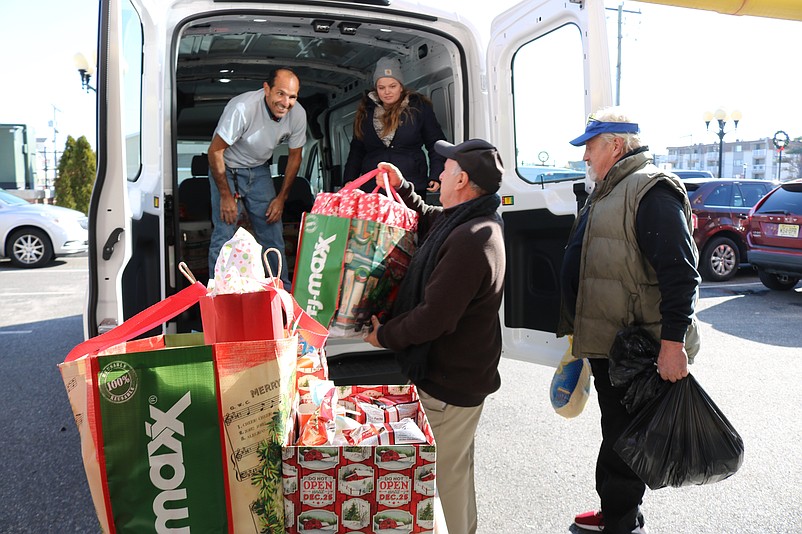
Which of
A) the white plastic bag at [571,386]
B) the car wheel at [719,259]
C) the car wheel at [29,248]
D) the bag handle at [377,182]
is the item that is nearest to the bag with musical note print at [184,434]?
the bag handle at [377,182]

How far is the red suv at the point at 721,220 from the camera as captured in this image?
10.1 m

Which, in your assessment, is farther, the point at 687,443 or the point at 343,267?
the point at 687,443

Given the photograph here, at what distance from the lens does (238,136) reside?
3.92m

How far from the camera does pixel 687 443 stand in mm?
2371

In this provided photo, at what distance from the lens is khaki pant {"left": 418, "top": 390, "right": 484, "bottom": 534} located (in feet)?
A: 7.55

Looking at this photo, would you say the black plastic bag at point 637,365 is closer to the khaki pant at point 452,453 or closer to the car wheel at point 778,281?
the khaki pant at point 452,453

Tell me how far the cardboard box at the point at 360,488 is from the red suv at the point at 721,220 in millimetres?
9792

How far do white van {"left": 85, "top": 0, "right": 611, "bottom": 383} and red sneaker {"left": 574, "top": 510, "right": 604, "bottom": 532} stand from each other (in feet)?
2.79

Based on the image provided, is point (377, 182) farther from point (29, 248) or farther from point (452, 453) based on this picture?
point (29, 248)

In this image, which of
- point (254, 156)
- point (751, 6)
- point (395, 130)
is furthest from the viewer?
point (751, 6)

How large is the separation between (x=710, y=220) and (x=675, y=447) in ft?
28.7

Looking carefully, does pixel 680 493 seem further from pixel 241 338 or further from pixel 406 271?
pixel 241 338

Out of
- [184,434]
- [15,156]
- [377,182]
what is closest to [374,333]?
[377,182]

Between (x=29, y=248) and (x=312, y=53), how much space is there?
29.3 ft
